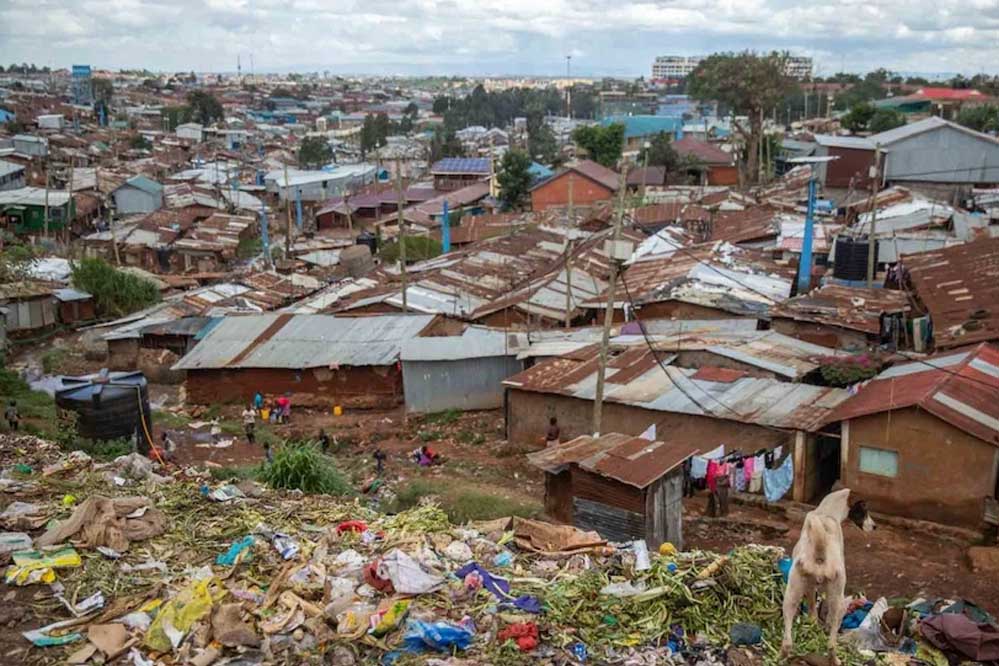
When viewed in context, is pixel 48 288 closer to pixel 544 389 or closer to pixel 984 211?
pixel 544 389

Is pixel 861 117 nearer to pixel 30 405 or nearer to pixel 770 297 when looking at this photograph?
pixel 770 297

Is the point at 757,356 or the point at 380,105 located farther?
the point at 380,105

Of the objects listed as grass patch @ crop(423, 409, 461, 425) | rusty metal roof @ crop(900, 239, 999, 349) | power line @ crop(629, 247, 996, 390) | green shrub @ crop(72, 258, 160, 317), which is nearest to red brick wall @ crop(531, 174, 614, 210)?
power line @ crop(629, 247, 996, 390)

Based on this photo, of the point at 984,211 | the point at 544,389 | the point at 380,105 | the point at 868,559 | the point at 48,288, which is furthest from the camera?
the point at 380,105

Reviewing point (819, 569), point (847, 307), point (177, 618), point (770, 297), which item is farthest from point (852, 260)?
point (177, 618)

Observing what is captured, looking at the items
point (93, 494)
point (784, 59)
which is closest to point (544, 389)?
point (93, 494)

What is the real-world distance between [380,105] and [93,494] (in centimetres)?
14474

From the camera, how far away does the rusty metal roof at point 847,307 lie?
16812 millimetres

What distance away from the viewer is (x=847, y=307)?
17812 mm

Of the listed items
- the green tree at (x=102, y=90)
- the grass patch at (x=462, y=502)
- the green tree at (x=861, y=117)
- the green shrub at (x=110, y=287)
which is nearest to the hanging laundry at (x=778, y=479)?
the grass patch at (x=462, y=502)

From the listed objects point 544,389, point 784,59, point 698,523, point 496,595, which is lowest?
point 698,523

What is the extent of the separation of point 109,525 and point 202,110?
91905 mm

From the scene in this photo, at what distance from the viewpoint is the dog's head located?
11.4m

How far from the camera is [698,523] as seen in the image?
12.0m
